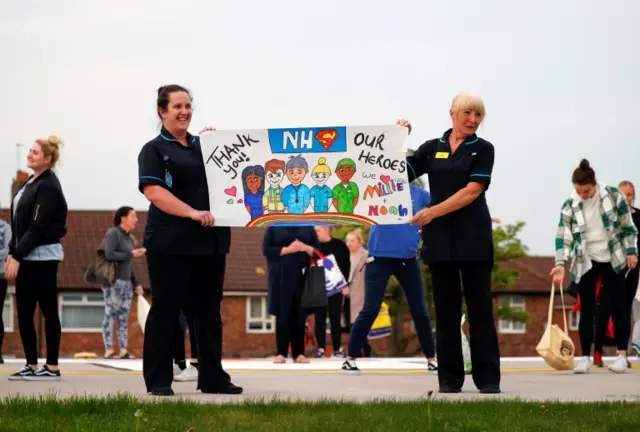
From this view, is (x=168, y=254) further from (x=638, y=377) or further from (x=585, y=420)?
(x=638, y=377)

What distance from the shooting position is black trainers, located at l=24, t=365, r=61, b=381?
38.0 ft

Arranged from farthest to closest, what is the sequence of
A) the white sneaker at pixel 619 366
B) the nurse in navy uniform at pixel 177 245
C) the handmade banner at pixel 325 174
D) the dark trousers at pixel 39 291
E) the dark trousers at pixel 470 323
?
the white sneaker at pixel 619 366
the dark trousers at pixel 39 291
the handmade banner at pixel 325 174
the dark trousers at pixel 470 323
the nurse in navy uniform at pixel 177 245

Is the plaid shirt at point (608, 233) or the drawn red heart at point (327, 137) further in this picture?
the plaid shirt at point (608, 233)

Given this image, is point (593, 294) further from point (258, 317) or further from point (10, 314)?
point (10, 314)

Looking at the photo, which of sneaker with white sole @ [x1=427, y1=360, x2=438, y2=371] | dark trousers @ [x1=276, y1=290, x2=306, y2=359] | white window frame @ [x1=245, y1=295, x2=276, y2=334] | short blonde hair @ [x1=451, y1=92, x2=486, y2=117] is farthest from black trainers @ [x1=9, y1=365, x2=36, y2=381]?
white window frame @ [x1=245, y1=295, x2=276, y2=334]

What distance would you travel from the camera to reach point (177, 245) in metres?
9.58

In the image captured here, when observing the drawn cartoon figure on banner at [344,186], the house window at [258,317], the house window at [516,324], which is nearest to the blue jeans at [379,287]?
the drawn cartoon figure on banner at [344,186]

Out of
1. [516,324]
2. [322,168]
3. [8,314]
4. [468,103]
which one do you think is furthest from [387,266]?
[516,324]

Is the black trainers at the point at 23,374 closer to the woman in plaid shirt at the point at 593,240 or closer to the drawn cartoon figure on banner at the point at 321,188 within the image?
the drawn cartoon figure on banner at the point at 321,188

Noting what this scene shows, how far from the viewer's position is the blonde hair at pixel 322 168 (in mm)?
10375

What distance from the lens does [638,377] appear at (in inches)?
508

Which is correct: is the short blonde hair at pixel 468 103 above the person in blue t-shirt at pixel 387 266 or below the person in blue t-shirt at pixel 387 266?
above

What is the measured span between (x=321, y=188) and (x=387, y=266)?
279 cm

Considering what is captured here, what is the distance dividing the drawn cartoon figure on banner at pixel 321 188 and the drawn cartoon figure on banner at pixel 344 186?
65 mm
